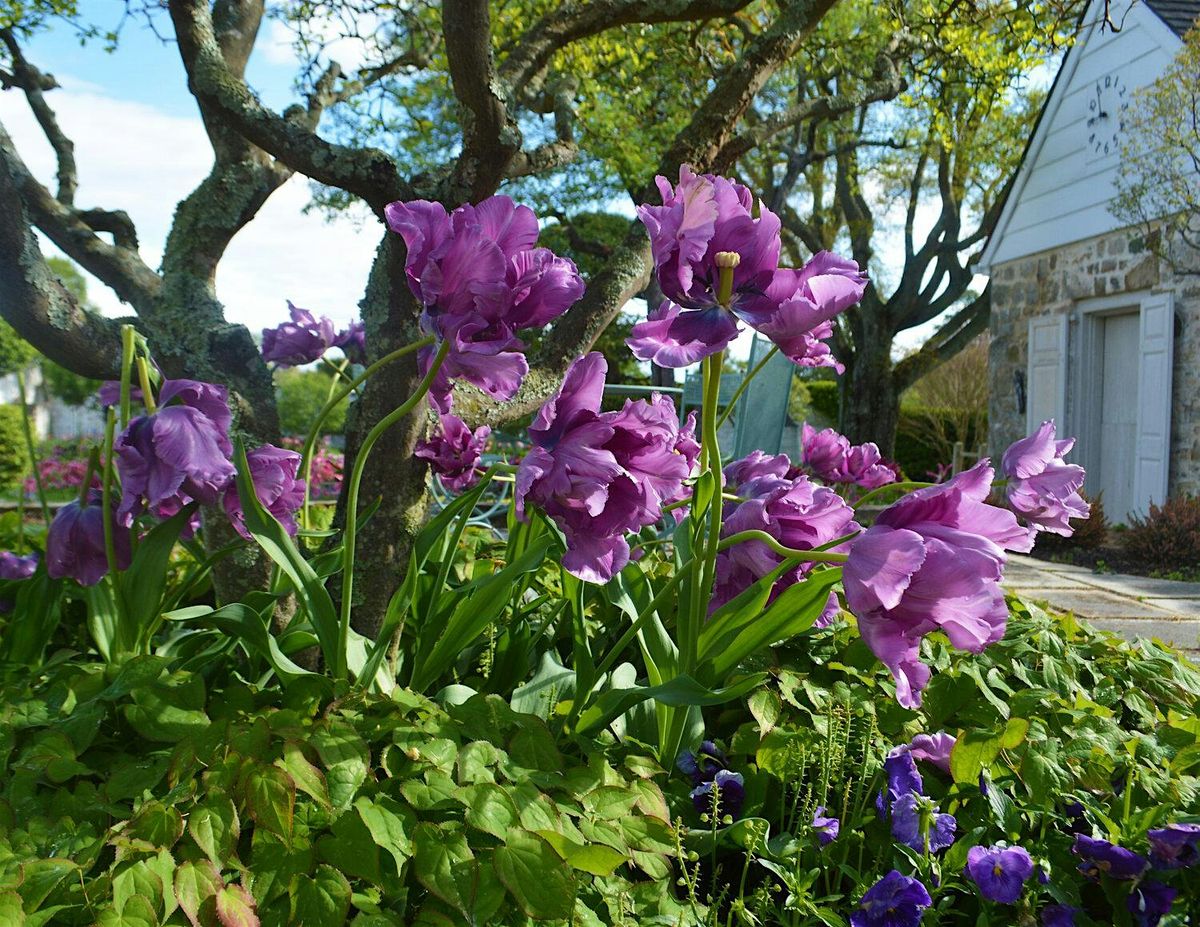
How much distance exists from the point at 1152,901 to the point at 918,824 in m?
0.28

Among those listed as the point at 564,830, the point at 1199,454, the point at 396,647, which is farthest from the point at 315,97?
the point at 1199,454

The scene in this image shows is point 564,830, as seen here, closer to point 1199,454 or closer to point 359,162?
point 359,162

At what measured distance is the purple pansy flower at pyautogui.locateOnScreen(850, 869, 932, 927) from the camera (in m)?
1.15

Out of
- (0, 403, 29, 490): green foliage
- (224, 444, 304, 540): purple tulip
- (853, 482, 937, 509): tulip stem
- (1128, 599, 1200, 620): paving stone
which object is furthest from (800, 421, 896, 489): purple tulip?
(0, 403, 29, 490): green foliage

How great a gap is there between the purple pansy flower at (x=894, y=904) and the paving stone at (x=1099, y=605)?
303cm

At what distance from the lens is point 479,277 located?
1244mm

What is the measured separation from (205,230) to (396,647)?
3.91 feet

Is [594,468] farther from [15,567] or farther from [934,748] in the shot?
[15,567]

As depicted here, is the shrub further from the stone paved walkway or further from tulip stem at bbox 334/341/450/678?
tulip stem at bbox 334/341/450/678

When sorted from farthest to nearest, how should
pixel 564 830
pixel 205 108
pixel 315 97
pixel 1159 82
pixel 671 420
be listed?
1. pixel 1159 82
2. pixel 315 97
3. pixel 205 108
4. pixel 671 420
5. pixel 564 830

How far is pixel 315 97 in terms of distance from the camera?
3.87m

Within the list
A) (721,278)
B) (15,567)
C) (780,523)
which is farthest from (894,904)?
(15,567)

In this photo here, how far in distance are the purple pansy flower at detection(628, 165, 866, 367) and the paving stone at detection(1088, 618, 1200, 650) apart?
2.80 m

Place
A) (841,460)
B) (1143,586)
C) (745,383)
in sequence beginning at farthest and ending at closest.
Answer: (1143,586)
(841,460)
(745,383)
